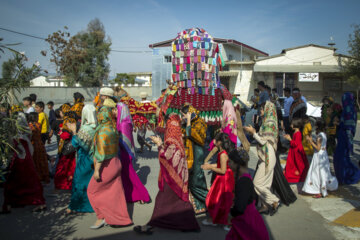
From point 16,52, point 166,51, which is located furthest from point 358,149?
point 166,51

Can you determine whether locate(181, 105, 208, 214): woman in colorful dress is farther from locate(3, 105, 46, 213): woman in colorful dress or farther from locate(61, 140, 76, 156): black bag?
locate(3, 105, 46, 213): woman in colorful dress

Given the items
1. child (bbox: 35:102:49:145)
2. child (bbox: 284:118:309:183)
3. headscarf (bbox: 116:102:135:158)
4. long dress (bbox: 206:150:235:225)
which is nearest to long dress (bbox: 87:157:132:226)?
headscarf (bbox: 116:102:135:158)

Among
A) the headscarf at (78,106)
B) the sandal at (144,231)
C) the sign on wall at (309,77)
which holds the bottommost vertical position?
the sandal at (144,231)

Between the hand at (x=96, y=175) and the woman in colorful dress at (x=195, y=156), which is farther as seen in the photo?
the woman in colorful dress at (x=195, y=156)

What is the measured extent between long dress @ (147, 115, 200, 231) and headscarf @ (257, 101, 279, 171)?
4.62ft

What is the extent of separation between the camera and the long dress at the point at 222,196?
165 inches

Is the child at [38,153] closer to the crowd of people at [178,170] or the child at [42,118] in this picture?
the crowd of people at [178,170]

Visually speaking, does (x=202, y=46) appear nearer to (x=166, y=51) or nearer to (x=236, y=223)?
(x=236, y=223)

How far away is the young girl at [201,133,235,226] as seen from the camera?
13.6ft

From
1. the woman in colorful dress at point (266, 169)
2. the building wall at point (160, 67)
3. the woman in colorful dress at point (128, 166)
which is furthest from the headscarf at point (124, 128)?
the building wall at point (160, 67)

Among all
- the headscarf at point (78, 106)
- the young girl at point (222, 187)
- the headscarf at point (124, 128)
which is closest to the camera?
the young girl at point (222, 187)

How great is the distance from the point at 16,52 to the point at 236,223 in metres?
2.76

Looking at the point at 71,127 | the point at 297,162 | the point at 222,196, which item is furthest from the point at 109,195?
the point at 297,162

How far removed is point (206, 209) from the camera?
4.67 m
